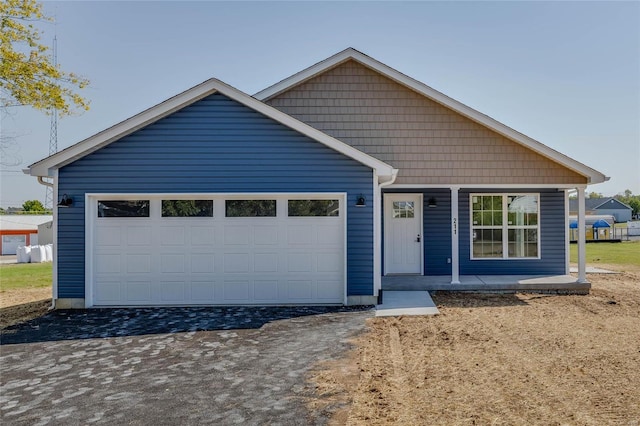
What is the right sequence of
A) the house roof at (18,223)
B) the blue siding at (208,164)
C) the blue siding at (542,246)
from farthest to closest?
the house roof at (18,223) < the blue siding at (542,246) < the blue siding at (208,164)

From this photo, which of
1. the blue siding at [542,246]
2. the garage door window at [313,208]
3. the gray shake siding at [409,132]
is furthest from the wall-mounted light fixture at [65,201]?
the blue siding at [542,246]

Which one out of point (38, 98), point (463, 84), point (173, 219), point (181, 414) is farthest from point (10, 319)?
point (463, 84)

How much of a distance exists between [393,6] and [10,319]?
1113 cm

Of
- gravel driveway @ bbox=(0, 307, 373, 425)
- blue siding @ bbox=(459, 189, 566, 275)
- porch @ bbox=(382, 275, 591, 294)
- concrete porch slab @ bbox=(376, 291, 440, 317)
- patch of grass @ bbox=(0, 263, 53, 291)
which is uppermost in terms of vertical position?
blue siding @ bbox=(459, 189, 566, 275)

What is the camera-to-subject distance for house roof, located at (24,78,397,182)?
8516 millimetres

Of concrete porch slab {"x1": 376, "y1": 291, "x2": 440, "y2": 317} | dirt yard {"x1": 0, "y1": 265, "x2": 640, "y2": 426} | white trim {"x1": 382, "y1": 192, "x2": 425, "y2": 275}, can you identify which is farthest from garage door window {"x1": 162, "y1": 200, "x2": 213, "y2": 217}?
white trim {"x1": 382, "y1": 192, "x2": 425, "y2": 275}

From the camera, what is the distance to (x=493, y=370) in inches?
199

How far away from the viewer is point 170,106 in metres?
8.59

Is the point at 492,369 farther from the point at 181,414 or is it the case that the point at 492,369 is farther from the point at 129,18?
the point at 129,18

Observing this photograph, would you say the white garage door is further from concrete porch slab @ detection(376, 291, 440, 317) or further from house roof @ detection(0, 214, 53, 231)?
house roof @ detection(0, 214, 53, 231)

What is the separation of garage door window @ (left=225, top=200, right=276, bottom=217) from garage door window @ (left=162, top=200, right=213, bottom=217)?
389mm

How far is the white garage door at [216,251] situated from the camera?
29.2ft

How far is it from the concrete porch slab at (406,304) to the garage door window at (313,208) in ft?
7.09

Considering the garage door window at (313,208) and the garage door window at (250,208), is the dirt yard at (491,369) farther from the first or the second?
the garage door window at (250,208)
